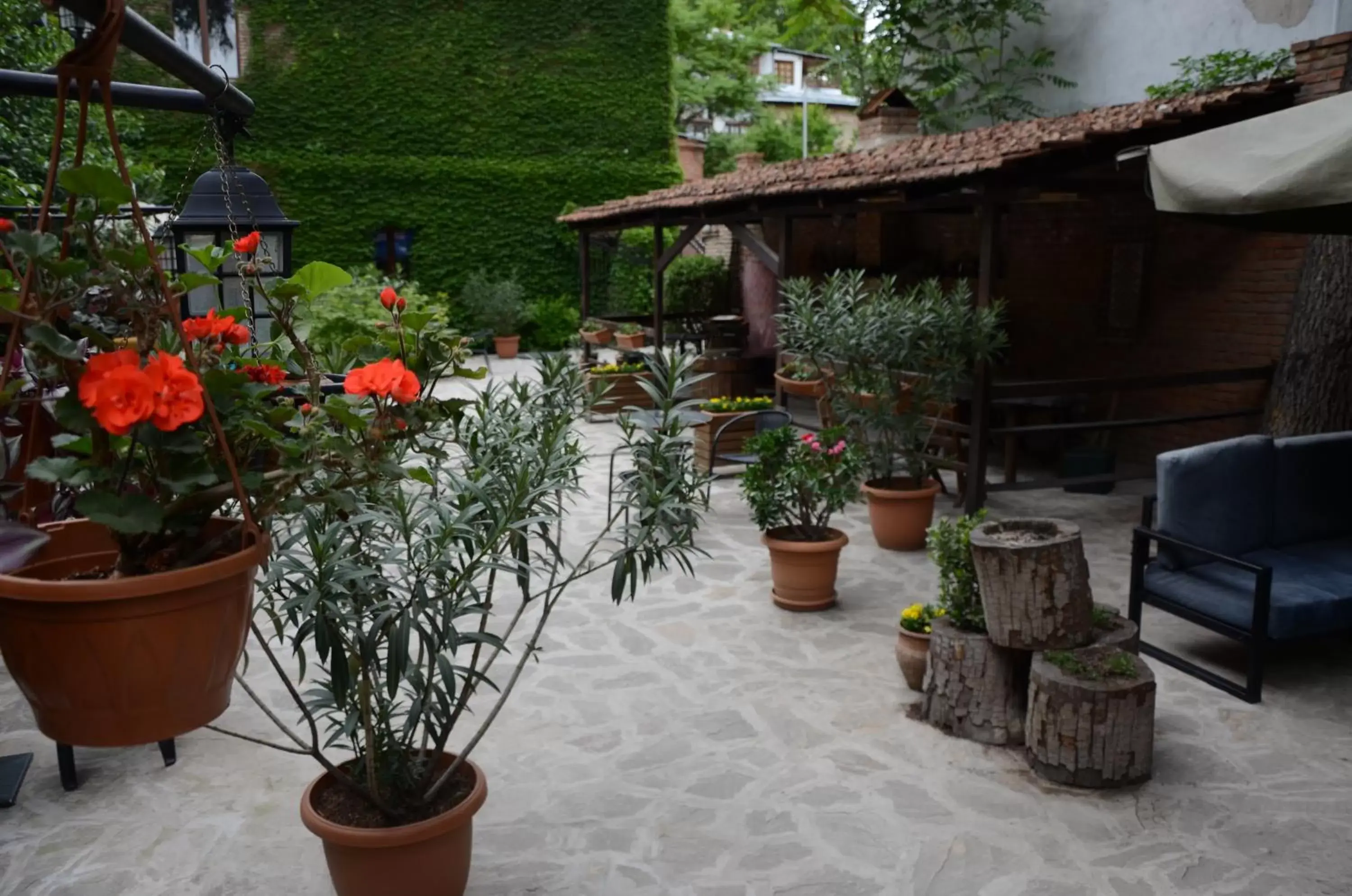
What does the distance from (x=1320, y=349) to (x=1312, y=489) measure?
6.49 feet

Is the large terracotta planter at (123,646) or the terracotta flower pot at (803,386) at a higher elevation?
the large terracotta planter at (123,646)

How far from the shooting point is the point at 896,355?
Answer: 23.4ft

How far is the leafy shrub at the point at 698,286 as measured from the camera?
17.7m

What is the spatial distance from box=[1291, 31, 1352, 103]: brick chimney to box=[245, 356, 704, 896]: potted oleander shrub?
640 centimetres

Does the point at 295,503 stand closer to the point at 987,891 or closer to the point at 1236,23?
the point at 987,891

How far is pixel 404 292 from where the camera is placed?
16.4 meters

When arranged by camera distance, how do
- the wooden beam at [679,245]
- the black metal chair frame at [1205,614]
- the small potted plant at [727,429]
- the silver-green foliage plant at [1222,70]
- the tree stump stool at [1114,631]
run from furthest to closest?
1. the wooden beam at [679,245]
2. the small potted plant at [727,429]
3. the silver-green foliage plant at [1222,70]
4. the black metal chair frame at [1205,614]
5. the tree stump stool at [1114,631]

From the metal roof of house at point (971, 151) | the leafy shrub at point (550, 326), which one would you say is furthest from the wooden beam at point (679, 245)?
the leafy shrub at point (550, 326)

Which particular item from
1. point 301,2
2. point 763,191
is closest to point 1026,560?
point 763,191

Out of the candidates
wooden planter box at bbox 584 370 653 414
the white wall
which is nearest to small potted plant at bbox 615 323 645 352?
wooden planter box at bbox 584 370 653 414

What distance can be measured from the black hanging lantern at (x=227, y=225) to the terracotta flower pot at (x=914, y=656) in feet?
10.0

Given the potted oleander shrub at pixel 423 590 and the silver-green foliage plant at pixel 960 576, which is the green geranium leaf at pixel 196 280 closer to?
the potted oleander shrub at pixel 423 590

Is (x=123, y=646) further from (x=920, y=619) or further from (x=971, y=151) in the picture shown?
(x=971, y=151)

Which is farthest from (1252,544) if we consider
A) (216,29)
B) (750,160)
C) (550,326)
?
(216,29)
